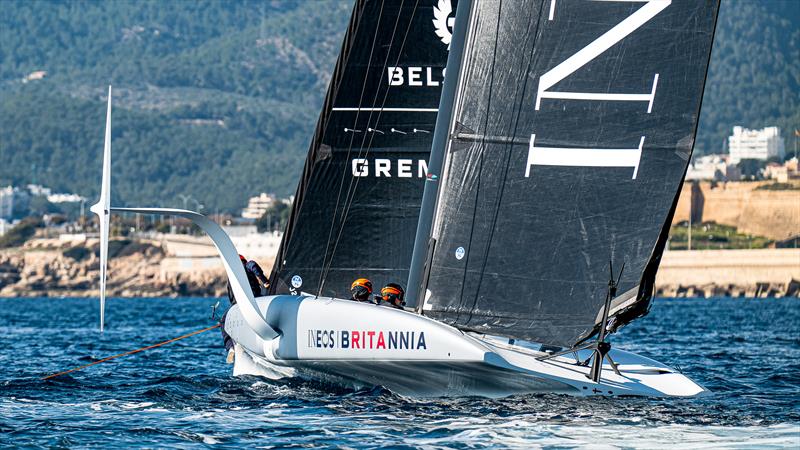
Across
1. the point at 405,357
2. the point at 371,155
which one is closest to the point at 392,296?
the point at 405,357

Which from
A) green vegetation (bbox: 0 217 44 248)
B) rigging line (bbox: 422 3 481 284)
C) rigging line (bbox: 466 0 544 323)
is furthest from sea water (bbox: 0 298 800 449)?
green vegetation (bbox: 0 217 44 248)

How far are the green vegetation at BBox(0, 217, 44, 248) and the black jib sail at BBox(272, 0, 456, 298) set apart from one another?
122 metres

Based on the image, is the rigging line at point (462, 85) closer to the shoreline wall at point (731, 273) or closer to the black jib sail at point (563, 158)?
the black jib sail at point (563, 158)

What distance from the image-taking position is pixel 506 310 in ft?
46.9

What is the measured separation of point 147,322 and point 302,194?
82.9 ft

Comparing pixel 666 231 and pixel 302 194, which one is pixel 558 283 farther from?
pixel 302 194

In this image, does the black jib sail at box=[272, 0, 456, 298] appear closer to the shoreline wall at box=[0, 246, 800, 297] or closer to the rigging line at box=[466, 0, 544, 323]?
the rigging line at box=[466, 0, 544, 323]

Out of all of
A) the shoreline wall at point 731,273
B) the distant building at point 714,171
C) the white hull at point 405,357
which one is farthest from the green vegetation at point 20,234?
the white hull at point 405,357

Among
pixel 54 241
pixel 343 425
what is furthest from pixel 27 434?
pixel 54 241

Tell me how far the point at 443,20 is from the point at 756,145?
183 metres

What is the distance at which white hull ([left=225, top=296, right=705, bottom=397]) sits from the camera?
44.9ft

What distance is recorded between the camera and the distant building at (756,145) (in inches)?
7537

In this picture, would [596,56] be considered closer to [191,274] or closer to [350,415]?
[350,415]

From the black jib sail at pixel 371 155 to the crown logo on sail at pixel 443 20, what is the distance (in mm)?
11
